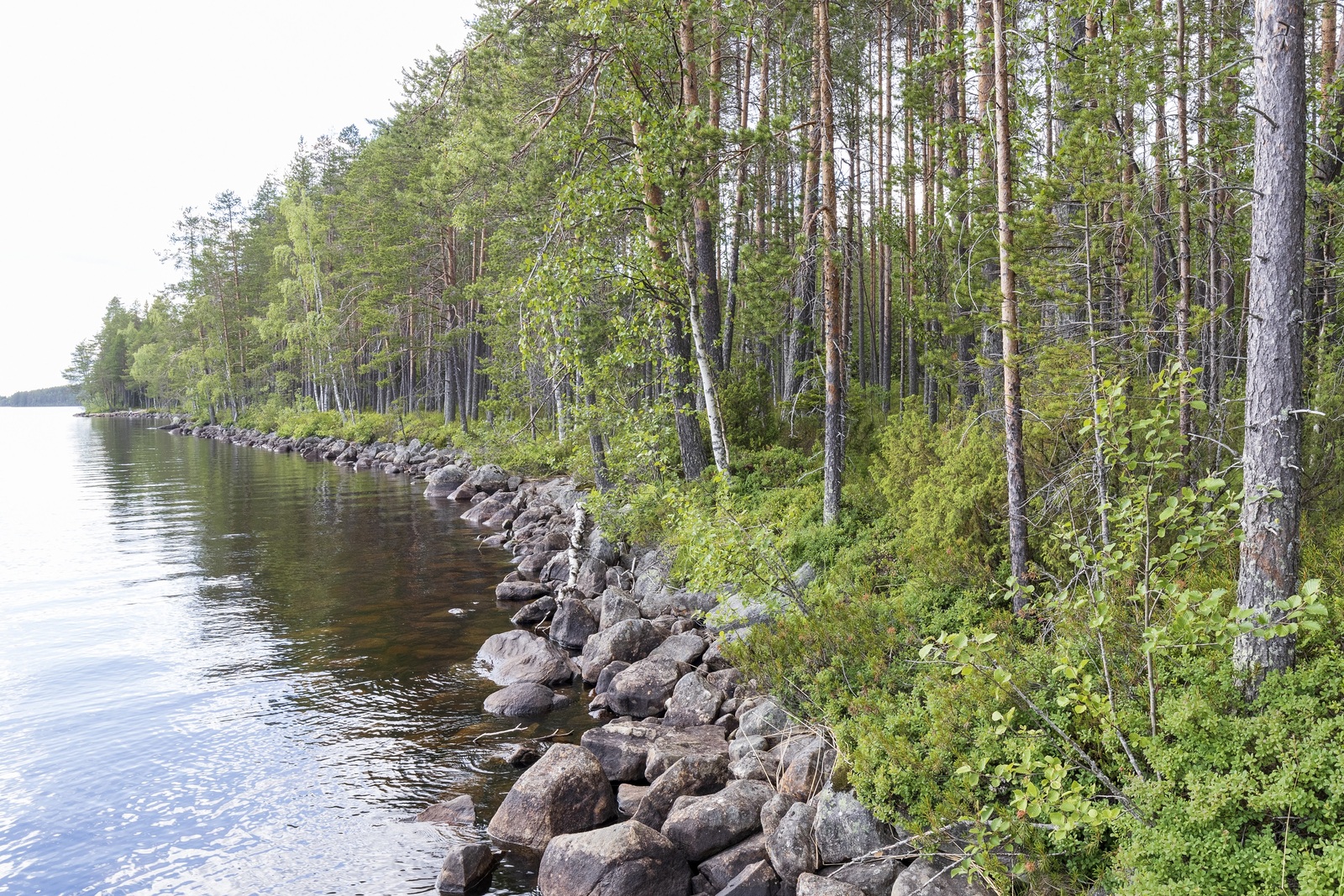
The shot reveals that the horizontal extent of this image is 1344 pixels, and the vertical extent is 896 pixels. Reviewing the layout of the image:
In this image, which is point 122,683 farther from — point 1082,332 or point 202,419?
point 202,419

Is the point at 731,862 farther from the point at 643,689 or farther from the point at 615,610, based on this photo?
the point at 615,610

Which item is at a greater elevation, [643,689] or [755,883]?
[643,689]

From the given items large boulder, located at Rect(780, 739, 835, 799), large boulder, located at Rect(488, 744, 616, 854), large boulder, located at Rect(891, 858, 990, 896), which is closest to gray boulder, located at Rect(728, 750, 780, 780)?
large boulder, located at Rect(780, 739, 835, 799)

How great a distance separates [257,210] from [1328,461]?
68227mm

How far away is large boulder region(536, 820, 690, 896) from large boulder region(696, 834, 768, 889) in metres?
0.17

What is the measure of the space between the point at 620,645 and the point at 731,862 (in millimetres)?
4589

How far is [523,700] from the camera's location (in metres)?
9.60

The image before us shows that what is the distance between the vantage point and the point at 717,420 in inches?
505

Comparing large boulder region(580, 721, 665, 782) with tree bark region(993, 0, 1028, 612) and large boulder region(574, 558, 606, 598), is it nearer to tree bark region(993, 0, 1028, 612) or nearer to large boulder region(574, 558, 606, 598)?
tree bark region(993, 0, 1028, 612)

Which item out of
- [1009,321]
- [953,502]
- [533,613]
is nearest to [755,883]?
[953,502]

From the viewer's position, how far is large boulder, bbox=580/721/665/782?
7770 millimetres

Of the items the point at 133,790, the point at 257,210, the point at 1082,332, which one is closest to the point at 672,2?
the point at 1082,332

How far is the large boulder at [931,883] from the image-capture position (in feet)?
16.7

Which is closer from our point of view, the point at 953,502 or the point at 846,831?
the point at 846,831
